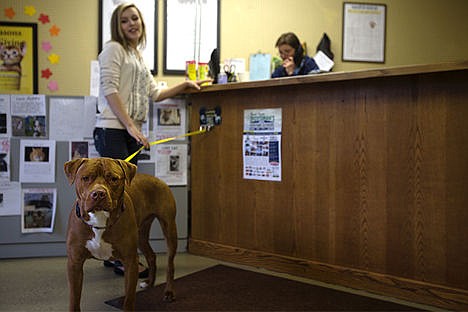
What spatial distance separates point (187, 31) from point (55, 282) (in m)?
2.53

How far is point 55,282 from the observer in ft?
8.42

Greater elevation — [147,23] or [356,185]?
[147,23]

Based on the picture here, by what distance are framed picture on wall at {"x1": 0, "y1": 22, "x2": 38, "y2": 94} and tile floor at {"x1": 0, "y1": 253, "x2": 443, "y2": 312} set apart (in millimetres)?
1629

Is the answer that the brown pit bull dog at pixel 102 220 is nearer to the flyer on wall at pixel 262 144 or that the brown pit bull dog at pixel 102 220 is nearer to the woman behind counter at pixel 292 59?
the flyer on wall at pixel 262 144

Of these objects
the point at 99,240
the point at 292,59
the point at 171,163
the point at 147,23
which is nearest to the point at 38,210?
the point at 171,163

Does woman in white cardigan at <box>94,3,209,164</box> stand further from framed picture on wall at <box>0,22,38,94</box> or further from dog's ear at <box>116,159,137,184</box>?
framed picture on wall at <box>0,22,38,94</box>

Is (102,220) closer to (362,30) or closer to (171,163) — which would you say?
(171,163)

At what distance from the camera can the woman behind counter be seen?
12.6 feet

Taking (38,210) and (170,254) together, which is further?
(38,210)

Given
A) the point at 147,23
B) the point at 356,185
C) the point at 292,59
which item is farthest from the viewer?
the point at 147,23

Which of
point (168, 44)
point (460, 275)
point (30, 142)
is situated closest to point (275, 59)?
point (168, 44)

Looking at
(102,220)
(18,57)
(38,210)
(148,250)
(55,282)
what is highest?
(18,57)

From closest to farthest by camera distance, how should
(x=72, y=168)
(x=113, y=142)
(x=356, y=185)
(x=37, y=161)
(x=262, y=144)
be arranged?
1. (x=72, y=168)
2. (x=356, y=185)
3. (x=113, y=142)
4. (x=262, y=144)
5. (x=37, y=161)

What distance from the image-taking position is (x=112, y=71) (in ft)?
8.64
